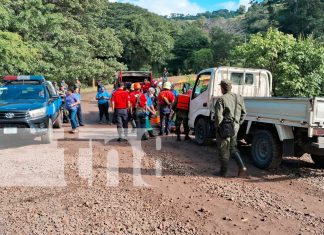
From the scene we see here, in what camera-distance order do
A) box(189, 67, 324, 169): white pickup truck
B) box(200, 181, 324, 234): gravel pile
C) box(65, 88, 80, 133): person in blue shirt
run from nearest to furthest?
box(200, 181, 324, 234): gravel pile → box(189, 67, 324, 169): white pickup truck → box(65, 88, 80, 133): person in blue shirt

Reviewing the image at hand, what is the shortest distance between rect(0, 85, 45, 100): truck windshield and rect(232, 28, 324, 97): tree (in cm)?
937

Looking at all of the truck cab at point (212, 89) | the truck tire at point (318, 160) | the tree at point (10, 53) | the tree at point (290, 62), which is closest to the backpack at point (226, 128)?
the truck tire at point (318, 160)

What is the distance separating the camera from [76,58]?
27.1 metres

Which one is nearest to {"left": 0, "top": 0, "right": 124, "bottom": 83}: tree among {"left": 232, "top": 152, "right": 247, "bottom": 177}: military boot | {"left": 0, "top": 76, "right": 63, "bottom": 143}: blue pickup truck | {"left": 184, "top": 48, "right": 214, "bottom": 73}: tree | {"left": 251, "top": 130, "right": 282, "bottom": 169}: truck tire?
{"left": 0, "top": 76, "right": 63, "bottom": 143}: blue pickup truck

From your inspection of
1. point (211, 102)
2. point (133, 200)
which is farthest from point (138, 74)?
point (133, 200)

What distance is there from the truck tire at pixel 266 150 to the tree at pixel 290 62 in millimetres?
8029

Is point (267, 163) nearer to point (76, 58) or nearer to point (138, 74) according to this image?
point (138, 74)

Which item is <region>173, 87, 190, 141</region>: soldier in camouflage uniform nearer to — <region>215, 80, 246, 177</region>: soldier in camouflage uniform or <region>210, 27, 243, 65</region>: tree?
<region>215, 80, 246, 177</region>: soldier in camouflage uniform

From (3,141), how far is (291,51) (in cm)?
1165

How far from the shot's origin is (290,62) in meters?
16.4

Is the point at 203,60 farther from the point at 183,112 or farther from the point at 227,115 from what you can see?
the point at 227,115

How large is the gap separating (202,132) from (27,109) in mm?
4579

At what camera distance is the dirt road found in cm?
510

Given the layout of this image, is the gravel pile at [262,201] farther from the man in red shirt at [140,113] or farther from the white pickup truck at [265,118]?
the man in red shirt at [140,113]
